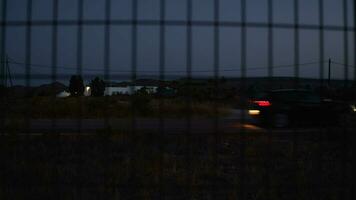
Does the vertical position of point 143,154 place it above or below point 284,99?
below

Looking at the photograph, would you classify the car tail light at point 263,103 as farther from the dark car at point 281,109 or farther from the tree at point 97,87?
the tree at point 97,87

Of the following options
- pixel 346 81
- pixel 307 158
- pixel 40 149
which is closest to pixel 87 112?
pixel 40 149

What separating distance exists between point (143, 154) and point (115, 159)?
1.73 feet

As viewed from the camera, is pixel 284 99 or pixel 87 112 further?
pixel 87 112

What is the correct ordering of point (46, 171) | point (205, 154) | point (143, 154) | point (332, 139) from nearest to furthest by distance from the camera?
point (46, 171) < point (143, 154) < point (205, 154) < point (332, 139)

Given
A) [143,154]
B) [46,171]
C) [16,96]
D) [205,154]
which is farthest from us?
[205,154]

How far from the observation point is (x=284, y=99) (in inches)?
488

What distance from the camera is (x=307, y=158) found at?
7.51 m

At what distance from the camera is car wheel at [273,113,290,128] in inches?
473

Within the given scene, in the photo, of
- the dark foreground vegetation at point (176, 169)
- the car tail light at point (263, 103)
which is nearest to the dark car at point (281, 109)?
the car tail light at point (263, 103)

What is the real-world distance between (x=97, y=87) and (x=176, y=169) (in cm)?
325

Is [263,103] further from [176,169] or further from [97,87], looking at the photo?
[97,87]

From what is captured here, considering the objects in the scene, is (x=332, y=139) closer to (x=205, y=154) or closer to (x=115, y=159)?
(x=205, y=154)

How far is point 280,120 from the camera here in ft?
39.9
